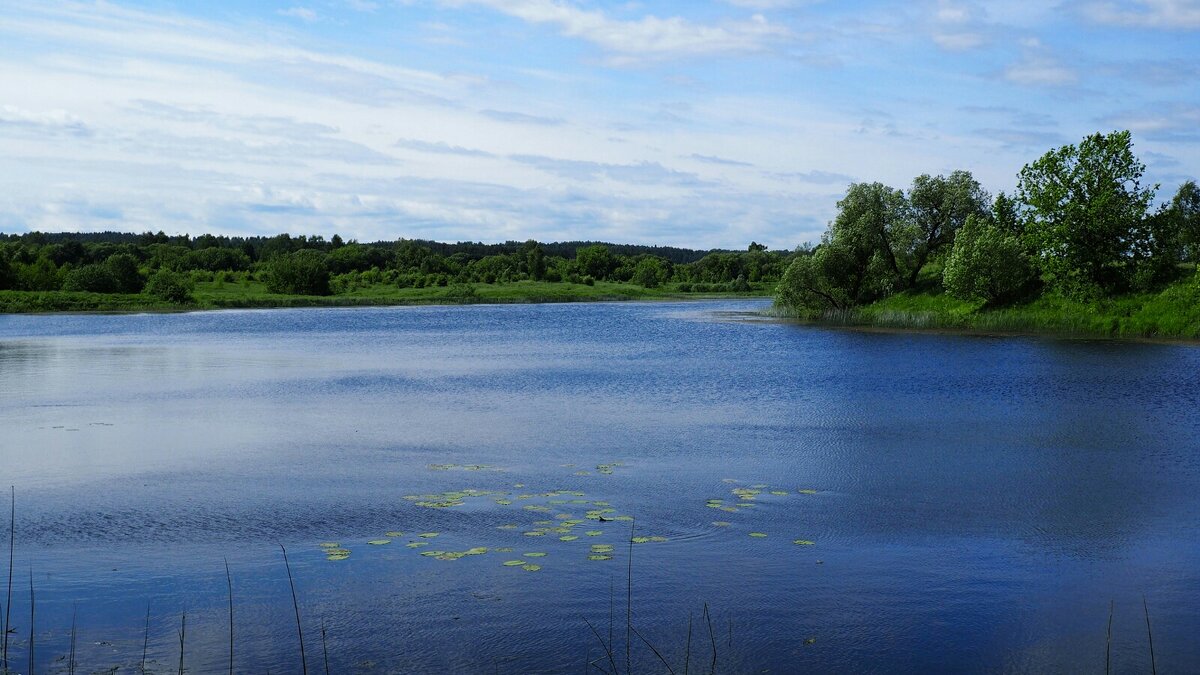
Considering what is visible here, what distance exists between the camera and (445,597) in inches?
412

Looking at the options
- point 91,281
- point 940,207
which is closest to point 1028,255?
point 940,207

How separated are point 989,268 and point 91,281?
83.8 metres

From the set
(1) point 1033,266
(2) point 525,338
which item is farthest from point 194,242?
(1) point 1033,266

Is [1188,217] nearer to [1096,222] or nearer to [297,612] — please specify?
[1096,222]

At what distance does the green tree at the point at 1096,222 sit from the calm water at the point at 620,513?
79.2 ft

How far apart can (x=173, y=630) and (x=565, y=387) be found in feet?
68.5

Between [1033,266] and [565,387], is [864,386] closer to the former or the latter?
[565,387]

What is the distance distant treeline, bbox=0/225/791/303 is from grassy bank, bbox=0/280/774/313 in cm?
276

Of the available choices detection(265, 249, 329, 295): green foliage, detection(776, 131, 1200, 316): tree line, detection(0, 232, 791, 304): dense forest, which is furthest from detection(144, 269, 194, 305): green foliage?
detection(776, 131, 1200, 316): tree line

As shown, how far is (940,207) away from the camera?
66625mm

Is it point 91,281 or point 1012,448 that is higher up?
point 91,281

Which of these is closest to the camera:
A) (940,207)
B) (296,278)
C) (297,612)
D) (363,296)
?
(297,612)

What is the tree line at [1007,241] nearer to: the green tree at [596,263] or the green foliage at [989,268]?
the green foliage at [989,268]

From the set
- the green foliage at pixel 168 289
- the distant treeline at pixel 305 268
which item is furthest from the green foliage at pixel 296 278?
the green foliage at pixel 168 289
